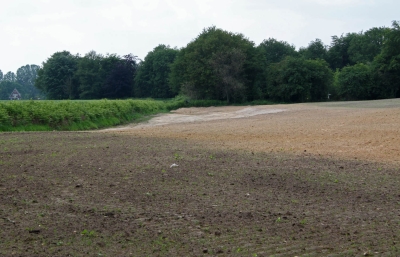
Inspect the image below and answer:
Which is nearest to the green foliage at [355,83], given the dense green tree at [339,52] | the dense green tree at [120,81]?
the dense green tree at [339,52]

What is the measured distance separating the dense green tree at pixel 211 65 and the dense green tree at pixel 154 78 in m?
24.3

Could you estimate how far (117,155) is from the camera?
1301 cm

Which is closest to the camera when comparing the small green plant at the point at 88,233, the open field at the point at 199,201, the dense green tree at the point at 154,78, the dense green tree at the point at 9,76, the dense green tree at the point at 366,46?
the open field at the point at 199,201

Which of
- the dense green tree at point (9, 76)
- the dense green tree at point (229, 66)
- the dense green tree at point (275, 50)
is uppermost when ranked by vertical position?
the dense green tree at point (9, 76)

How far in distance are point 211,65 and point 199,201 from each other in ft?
196

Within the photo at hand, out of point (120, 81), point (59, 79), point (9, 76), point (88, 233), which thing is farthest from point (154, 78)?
point (9, 76)

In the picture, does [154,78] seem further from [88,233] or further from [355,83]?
[88,233]

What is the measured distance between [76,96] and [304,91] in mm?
53493

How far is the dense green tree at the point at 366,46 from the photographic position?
90656mm

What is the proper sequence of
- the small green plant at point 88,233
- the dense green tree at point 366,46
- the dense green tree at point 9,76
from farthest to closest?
1. the dense green tree at point 9,76
2. the dense green tree at point 366,46
3. the small green plant at point 88,233

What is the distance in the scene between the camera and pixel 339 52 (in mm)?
97375

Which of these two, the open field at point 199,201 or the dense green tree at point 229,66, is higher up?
the dense green tree at point 229,66

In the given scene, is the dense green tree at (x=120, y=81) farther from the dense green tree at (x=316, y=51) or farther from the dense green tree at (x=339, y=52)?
the dense green tree at (x=339, y=52)

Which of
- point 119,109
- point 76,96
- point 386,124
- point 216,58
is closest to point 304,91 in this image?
point 216,58
